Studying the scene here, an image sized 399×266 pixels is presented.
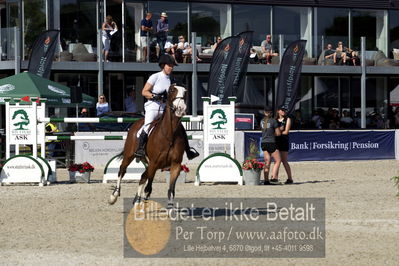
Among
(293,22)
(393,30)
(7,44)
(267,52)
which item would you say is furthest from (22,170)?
(393,30)

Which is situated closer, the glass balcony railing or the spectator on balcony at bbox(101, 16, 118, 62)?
the glass balcony railing

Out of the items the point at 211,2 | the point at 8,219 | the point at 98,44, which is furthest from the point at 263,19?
the point at 8,219

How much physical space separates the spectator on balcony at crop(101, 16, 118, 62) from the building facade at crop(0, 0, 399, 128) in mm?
369

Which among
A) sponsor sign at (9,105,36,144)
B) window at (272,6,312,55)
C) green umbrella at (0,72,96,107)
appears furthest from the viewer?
window at (272,6,312,55)

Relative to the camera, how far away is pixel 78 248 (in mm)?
11000

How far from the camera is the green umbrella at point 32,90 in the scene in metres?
26.8

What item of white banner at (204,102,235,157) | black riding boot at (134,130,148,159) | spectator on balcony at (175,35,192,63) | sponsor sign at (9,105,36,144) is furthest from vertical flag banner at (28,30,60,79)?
black riding boot at (134,130,148,159)

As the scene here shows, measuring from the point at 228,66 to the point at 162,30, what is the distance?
318 centimetres

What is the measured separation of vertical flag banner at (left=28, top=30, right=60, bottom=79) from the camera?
108ft

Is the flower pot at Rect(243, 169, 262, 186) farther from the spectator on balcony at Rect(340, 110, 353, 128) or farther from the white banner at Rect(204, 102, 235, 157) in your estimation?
the spectator on balcony at Rect(340, 110, 353, 128)

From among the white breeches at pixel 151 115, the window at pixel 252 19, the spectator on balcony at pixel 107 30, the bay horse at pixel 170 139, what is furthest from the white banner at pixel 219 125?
the window at pixel 252 19

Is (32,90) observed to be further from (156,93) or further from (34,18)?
(156,93)

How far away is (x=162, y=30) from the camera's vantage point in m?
35.8

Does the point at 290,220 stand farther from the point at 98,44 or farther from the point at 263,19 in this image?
the point at 263,19
